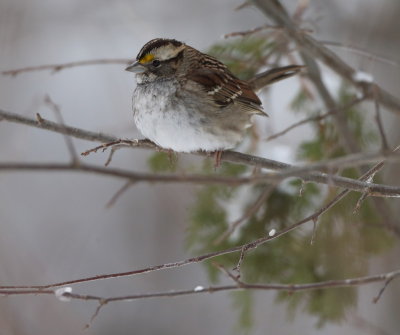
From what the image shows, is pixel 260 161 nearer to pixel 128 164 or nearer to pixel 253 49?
pixel 253 49

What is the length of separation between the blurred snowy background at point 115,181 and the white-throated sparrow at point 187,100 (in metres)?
2.19

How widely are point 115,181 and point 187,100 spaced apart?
14.7 feet

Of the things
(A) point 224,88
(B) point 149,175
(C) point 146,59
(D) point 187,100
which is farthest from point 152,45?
(B) point 149,175

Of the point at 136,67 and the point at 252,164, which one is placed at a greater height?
the point at 136,67

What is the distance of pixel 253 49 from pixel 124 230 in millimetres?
4245

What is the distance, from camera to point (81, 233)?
23.3ft

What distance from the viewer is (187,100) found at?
3.04m

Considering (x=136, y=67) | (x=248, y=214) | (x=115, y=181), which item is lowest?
(x=248, y=214)

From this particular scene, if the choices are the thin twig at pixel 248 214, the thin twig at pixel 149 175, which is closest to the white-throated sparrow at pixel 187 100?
the thin twig at pixel 248 214

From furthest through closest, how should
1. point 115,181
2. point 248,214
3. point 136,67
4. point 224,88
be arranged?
point 115,181 < point 224,88 < point 136,67 < point 248,214

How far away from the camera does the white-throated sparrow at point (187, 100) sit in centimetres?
296

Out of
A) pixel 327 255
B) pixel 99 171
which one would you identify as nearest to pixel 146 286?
pixel 327 255

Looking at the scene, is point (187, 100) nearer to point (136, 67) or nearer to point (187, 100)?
point (187, 100)

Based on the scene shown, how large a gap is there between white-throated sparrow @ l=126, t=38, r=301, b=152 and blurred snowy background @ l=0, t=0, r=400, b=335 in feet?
7.19
